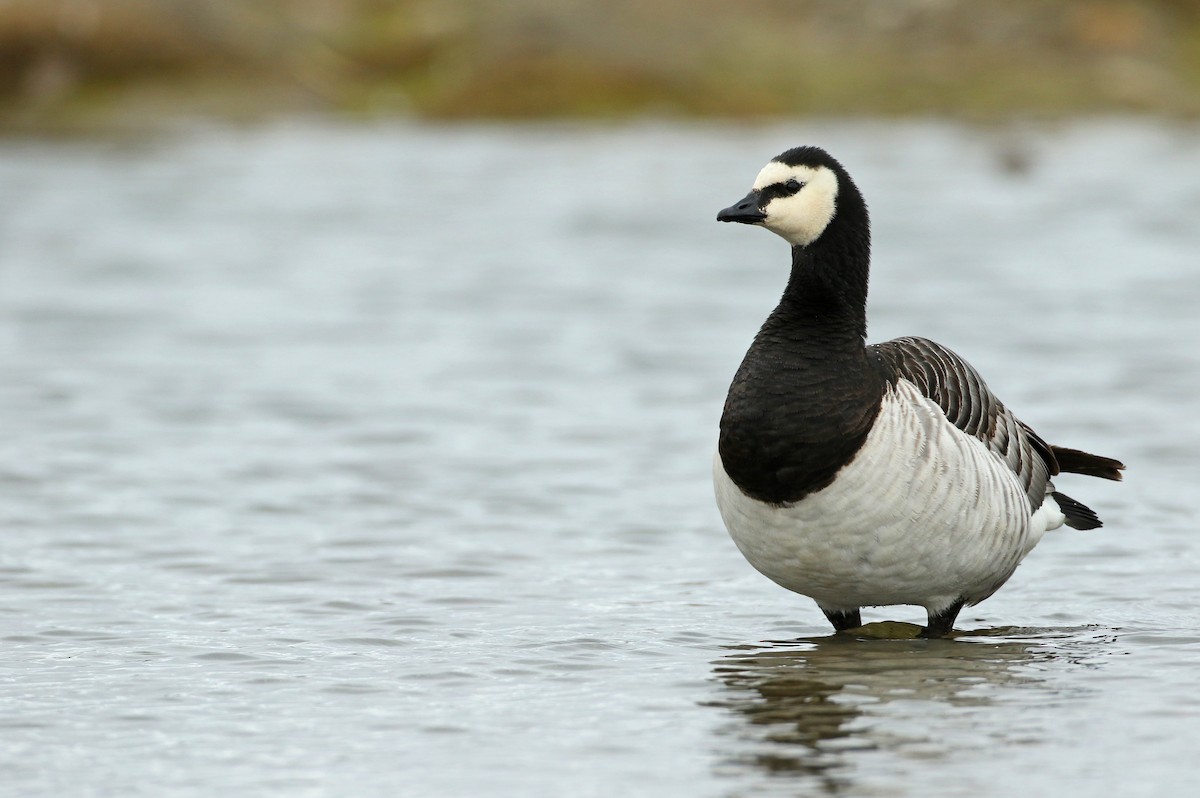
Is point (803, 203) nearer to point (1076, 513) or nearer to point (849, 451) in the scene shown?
point (849, 451)

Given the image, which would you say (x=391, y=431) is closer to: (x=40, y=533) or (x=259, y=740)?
(x=40, y=533)

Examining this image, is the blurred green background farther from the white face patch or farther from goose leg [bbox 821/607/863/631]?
goose leg [bbox 821/607/863/631]

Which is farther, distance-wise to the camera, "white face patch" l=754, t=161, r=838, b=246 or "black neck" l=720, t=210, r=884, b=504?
"white face patch" l=754, t=161, r=838, b=246

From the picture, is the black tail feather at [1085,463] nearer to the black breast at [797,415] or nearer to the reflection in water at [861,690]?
the reflection in water at [861,690]

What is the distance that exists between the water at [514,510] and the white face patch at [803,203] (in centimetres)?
197

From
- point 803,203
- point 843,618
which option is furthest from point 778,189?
point 843,618

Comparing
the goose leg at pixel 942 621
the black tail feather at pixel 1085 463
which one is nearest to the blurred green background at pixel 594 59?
the black tail feather at pixel 1085 463

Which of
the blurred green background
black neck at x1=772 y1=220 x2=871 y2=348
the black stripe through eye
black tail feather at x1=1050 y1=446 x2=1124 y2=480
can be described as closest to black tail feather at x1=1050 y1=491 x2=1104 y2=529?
black tail feather at x1=1050 y1=446 x2=1124 y2=480

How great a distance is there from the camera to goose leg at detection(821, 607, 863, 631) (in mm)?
8445

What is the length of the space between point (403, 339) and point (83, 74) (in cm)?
1905

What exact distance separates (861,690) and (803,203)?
7.47ft

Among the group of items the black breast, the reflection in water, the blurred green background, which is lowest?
the reflection in water

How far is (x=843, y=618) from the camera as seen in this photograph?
8492 millimetres

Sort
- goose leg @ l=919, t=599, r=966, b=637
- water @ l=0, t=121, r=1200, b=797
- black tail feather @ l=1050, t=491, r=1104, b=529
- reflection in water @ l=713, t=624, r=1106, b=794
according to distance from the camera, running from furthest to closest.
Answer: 1. black tail feather @ l=1050, t=491, r=1104, b=529
2. goose leg @ l=919, t=599, r=966, b=637
3. water @ l=0, t=121, r=1200, b=797
4. reflection in water @ l=713, t=624, r=1106, b=794
